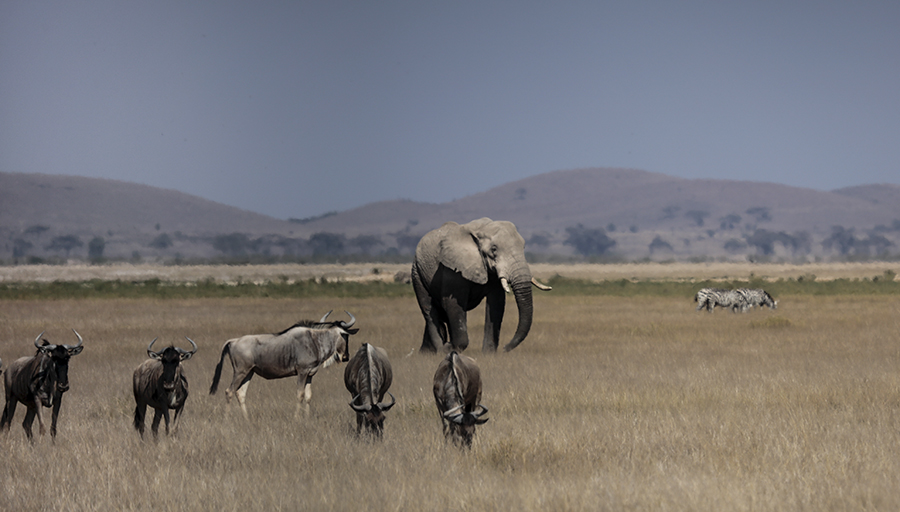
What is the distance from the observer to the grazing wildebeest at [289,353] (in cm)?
1107

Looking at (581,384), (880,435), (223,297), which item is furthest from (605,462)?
(223,297)

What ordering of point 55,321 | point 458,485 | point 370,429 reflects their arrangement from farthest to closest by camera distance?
1. point 55,321
2. point 370,429
3. point 458,485

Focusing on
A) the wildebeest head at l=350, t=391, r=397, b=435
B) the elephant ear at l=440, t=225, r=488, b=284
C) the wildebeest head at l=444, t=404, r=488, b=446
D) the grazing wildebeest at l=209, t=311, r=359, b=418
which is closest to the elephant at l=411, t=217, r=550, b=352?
the elephant ear at l=440, t=225, r=488, b=284

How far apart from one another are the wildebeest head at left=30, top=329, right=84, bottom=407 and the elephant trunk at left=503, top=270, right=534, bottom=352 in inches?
365

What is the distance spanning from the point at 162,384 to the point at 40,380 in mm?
1347

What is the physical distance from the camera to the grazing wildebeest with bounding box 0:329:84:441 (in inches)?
348

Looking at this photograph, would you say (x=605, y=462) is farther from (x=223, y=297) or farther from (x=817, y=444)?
(x=223, y=297)

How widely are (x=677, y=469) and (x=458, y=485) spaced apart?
6.95ft

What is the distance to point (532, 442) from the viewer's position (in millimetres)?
8727

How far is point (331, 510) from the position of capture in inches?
263

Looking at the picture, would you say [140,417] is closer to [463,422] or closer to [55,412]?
[55,412]

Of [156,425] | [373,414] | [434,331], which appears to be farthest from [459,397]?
[434,331]

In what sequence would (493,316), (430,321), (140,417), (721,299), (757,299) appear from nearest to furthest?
1. (140,417)
2. (493,316)
3. (430,321)
4. (721,299)
5. (757,299)

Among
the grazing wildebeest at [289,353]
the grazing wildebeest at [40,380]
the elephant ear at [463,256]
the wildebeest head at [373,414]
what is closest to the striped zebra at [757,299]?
the elephant ear at [463,256]
